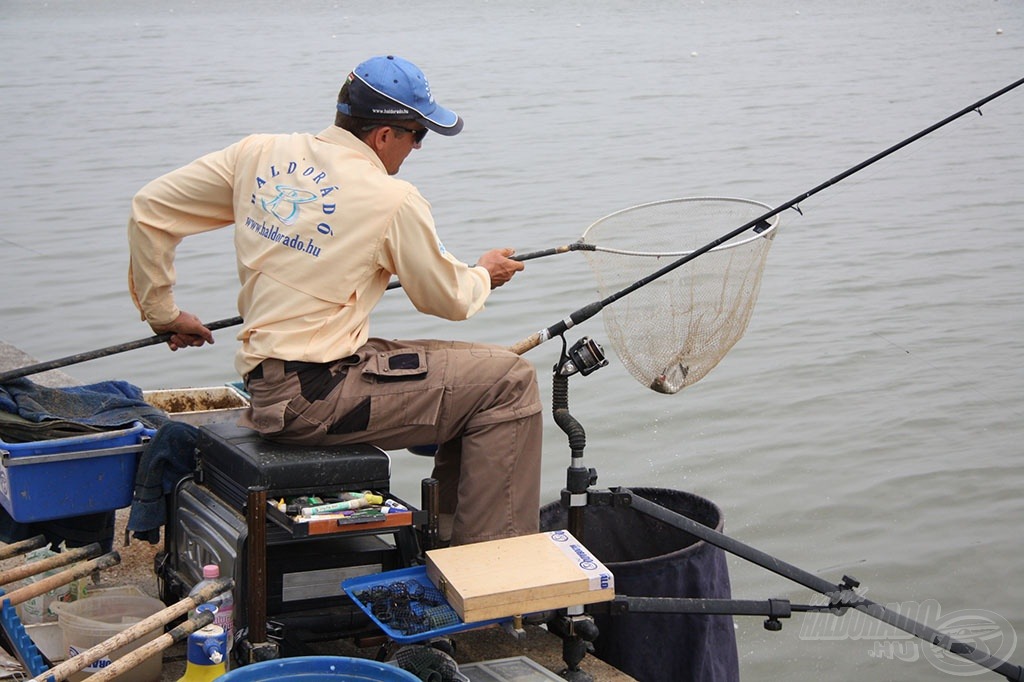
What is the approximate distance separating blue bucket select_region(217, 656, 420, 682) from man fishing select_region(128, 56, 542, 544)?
0.53m

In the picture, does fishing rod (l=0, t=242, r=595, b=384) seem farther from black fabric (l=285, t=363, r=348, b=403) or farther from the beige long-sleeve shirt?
black fabric (l=285, t=363, r=348, b=403)

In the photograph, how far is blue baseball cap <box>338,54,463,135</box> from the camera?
3.10m

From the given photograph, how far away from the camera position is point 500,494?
122 inches

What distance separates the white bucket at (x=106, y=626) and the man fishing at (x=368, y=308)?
1.95ft

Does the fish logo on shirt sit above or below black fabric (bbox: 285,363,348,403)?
above

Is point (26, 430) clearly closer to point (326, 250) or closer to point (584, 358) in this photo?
point (326, 250)

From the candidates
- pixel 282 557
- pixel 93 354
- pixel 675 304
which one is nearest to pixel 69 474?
pixel 93 354

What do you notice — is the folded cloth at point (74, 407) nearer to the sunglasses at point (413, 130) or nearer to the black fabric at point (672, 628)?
the sunglasses at point (413, 130)

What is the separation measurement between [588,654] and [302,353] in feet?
3.71

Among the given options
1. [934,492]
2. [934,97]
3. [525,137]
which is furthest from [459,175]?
[934,492]

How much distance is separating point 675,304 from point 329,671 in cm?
160

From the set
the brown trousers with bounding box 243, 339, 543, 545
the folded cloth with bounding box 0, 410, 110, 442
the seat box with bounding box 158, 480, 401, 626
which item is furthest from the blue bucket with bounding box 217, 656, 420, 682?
the folded cloth with bounding box 0, 410, 110, 442

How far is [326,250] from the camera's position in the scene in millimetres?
3016

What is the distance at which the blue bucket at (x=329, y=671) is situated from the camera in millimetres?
2619
